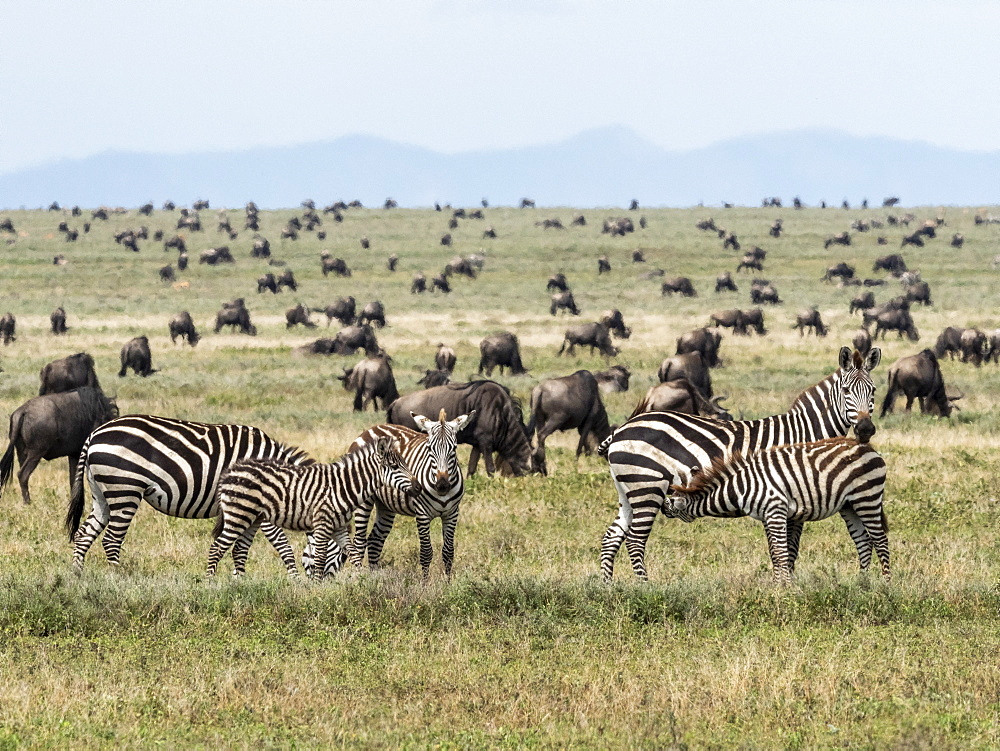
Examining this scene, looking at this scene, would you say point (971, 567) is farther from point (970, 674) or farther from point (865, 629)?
point (970, 674)

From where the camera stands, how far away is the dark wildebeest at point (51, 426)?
62.8 feet

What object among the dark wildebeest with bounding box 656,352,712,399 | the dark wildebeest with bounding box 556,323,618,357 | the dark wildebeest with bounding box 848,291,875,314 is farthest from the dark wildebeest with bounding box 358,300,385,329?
the dark wildebeest with bounding box 656,352,712,399

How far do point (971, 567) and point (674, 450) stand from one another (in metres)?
3.59

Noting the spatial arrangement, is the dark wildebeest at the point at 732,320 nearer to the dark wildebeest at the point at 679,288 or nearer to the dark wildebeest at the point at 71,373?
the dark wildebeest at the point at 679,288

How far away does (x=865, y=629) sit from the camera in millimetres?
10891

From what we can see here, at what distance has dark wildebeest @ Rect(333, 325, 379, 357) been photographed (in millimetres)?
47094

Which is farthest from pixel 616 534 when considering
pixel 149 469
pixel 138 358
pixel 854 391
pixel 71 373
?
pixel 138 358

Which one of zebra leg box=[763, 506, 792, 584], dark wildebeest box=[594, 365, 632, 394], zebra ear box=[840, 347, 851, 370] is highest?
zebra ear box=[840, 347, 851, 370]

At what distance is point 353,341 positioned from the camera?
47250 mm

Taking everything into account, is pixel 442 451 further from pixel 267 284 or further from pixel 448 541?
pixel 267 284

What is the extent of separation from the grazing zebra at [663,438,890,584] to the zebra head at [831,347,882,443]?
92cm

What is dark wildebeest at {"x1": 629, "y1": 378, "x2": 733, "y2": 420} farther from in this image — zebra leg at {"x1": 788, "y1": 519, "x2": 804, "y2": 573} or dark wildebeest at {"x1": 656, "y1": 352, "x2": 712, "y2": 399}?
zebra leg at {"x1": 788, "y1": 519, "x2": 804, "y2": 573}

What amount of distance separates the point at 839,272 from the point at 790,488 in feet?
233

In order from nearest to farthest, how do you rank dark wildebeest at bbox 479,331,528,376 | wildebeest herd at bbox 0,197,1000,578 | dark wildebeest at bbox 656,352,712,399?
wildebeest herd at bbox 0,197,1000,578 → dark wildebeest at bbox 656,352,712,399 → dark wildebeest at bbox 479,331,528,376
